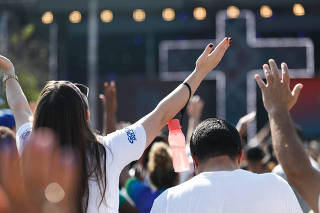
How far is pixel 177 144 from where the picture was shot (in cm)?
336

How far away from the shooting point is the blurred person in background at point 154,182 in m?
4.77

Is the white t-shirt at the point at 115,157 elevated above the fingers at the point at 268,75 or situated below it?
below

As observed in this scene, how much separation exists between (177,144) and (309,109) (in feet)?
68.9

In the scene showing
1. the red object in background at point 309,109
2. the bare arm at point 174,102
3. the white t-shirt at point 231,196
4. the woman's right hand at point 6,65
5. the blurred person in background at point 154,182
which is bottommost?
the red object in background at point 309,109

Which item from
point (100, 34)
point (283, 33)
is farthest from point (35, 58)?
point (283, 33)

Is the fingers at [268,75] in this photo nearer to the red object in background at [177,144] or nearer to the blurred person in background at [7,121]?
the red object in background at [177,144]

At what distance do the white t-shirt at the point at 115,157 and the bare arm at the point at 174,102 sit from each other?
0.06m

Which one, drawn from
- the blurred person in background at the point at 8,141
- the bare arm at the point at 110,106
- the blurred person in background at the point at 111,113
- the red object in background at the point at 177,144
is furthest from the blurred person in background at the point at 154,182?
the blurred person in background at the point at 8,141

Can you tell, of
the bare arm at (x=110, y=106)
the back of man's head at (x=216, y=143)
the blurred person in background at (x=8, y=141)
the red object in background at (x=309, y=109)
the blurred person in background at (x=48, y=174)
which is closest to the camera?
the blurred person in background at (x=8, y=141)

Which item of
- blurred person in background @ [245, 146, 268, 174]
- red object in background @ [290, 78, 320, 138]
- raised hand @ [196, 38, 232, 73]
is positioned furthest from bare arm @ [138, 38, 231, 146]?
red object in background @ [290, 78, 320, 138]

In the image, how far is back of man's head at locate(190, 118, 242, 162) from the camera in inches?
118

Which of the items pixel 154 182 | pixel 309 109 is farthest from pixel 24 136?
pixel 309 109

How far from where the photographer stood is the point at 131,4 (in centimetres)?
3112

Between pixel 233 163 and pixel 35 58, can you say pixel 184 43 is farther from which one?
pixel 233 163
